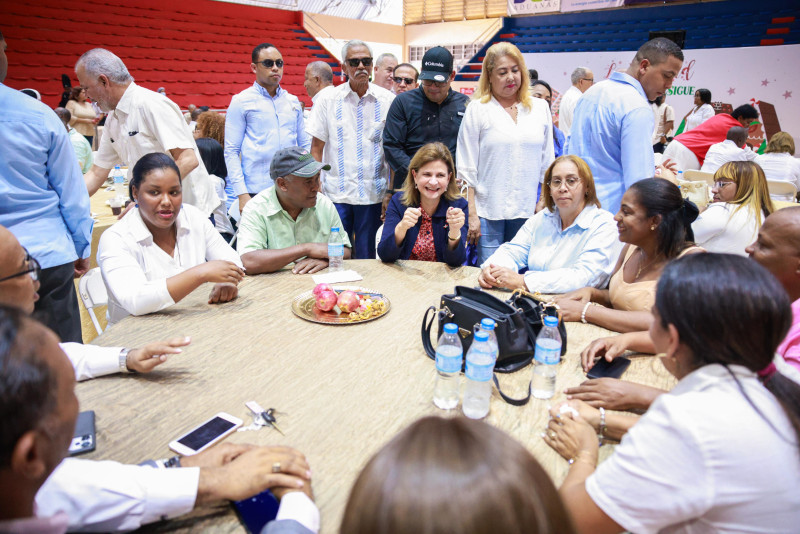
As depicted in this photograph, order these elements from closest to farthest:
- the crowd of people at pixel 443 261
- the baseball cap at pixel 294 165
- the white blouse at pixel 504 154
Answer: the crowd of people at pixel 443 261 → the baseball cap at pixel 294 165 → the white blouse at pixel 504 154

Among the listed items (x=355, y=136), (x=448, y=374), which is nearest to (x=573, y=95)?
(x=355, y=136)

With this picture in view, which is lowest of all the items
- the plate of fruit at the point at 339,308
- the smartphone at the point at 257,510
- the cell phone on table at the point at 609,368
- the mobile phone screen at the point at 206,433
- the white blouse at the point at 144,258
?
the smartphone at the point at 257,510

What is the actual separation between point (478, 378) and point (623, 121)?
2.20 metres

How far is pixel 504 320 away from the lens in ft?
5.23

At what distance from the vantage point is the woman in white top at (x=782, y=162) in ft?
17.9

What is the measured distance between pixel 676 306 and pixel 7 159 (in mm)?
2666

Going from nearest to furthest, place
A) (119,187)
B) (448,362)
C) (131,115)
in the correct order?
(448,362), (131,115), (119,187)

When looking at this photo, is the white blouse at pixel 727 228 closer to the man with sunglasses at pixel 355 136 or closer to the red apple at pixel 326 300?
the man with sunglasses at pixel 355 136

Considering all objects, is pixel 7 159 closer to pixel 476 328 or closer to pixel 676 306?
pixel 476 328

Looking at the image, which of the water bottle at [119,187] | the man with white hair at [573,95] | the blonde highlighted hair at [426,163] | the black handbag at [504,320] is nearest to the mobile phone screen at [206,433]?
the black handbag at [504,320]

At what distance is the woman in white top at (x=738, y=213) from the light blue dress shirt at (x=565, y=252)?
1385mm

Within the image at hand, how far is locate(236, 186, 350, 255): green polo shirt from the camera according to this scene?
8.86ft

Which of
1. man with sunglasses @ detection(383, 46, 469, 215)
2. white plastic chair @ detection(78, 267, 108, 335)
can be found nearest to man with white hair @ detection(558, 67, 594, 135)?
man with sunglasses @ detection(383, 46, 469, 215)

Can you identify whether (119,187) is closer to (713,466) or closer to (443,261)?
(443,261)
